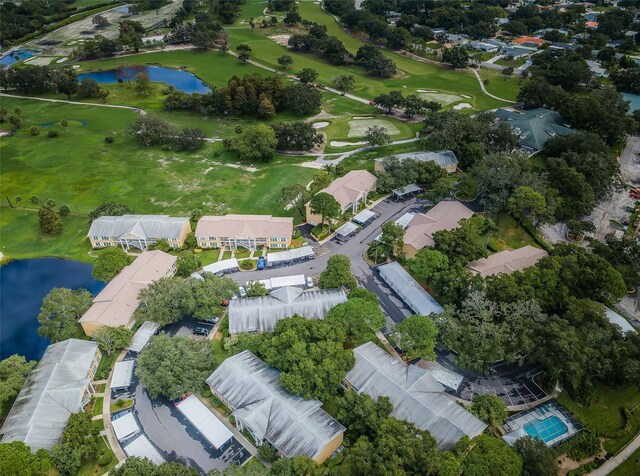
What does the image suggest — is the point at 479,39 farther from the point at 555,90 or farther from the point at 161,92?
the point at 161,92

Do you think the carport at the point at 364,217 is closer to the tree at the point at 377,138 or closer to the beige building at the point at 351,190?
the beige building at the point at 351,190

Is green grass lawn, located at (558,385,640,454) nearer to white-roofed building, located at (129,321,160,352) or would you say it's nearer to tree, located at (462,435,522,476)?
tree, located at (462,435,522,476)

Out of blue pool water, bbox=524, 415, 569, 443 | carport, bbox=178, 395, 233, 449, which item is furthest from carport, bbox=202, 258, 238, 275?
blue pool water, bbox=524, 415, 569, 443

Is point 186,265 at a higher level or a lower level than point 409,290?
lower

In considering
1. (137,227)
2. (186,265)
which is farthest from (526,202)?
(137,227)

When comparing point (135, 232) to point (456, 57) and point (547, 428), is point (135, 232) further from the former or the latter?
point (456, 57)

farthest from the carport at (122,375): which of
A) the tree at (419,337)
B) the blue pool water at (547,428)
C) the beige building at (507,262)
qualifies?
the beige building at (507,262)
